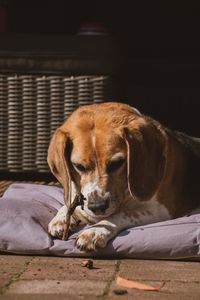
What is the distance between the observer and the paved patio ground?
11.7ft

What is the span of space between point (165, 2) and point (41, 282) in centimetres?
451

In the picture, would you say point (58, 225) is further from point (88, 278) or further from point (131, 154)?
point (88, 278)

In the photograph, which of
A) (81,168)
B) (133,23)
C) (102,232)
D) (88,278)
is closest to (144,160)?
(81,168)

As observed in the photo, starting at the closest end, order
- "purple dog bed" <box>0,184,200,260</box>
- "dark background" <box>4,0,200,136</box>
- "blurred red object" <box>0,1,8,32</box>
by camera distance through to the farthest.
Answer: "purple dog bed" <box>0,184,200,260</box>
"blurred red object" <box>0,1,8,32</box>
"dark background" <box>4,0,200,136</box>

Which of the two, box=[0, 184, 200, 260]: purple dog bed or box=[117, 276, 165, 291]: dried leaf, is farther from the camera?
box=[0, 184, 200, 260]: purple dog bed

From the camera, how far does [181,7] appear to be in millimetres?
7844

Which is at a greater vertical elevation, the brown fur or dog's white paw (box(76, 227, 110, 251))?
the brown fur

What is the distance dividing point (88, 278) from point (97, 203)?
608 mm

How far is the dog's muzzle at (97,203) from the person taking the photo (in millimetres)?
4400

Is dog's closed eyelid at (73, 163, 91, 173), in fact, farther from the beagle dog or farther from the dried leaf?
the dried leaf

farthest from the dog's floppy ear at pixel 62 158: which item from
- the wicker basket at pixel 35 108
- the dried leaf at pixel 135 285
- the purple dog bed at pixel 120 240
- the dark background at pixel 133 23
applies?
the dark background at pixel 133 23

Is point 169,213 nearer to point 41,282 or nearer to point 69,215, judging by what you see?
point 69,215

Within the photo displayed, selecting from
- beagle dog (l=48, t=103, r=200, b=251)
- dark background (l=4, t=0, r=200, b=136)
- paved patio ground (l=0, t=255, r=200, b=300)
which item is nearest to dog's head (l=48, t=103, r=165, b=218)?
beagle dog (l=48, t=103, r=200, b=251)

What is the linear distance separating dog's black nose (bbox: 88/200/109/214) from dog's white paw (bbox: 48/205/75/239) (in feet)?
0.77
